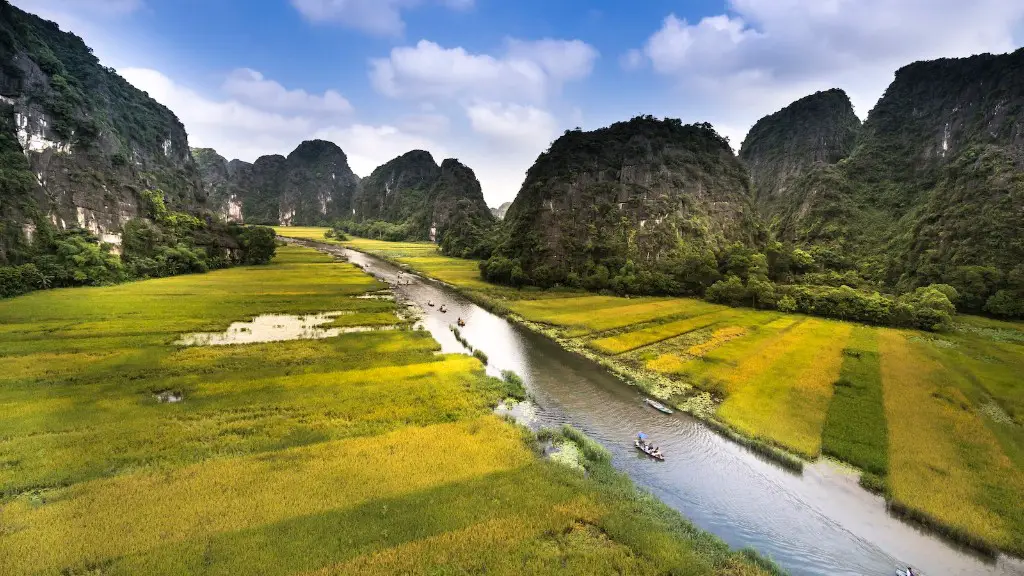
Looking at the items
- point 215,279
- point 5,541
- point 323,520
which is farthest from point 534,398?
point 215,279

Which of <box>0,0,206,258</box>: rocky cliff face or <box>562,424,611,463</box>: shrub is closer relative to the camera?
<box>562,424,611,463</box>: shrub

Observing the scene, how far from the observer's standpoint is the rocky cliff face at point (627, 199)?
73.9m

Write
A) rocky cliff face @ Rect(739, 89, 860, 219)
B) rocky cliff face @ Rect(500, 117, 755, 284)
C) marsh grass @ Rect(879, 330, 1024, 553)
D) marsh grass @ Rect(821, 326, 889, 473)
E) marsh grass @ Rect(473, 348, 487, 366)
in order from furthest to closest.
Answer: rocky cliff face @ Rect(739, 89, 860, 219) < rocky cliff face @ Rect(500, 117, 755, 284) < marsh grass @ Rect(473, 348, 487, 366) < marsh grass @ Rect(821, 326, 889, 473) < marsh grass @ Rect(879, 330, 1024, 553)

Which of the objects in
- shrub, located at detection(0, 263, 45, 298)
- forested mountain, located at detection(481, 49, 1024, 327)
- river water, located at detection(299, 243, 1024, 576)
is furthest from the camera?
forested mountain, located at detection(481, 49, 1024, 327)

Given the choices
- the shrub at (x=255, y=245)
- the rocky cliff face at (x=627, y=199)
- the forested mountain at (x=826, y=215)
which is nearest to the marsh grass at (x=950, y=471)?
the forested mountain at (x=826, y=215)

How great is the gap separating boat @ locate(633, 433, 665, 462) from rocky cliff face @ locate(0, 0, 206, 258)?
69.9m

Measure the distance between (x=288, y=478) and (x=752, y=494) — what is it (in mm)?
19228

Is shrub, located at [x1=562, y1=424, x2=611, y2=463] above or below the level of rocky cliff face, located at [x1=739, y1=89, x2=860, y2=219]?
below

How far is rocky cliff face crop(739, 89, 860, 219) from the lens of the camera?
382 ft

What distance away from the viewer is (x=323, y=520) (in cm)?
1288

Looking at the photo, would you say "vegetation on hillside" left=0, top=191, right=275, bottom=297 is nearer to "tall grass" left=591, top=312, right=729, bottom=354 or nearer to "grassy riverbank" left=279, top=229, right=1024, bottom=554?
"grassy riverbank" left=279, top=229, right=1024, bottom=554

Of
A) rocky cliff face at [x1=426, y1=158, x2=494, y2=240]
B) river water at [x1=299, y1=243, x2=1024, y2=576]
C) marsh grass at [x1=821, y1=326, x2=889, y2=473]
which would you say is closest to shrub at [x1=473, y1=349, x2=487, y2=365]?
river water at [x1=299, y1=243, x2=1024, y2=576]

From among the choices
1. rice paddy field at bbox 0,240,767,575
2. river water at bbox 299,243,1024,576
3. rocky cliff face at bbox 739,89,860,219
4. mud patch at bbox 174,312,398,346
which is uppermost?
rocky cliff face at bbox 739,89,860,219

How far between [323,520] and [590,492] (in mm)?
9771
